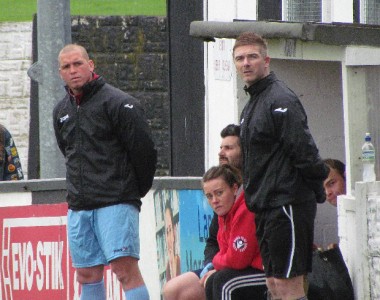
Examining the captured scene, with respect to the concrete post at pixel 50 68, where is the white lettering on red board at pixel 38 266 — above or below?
below

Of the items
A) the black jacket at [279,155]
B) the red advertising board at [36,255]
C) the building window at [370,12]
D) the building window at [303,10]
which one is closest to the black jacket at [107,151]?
the black jacket at [279,155]

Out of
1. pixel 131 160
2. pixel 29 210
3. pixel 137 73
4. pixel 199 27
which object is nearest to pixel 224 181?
pixel 131 160

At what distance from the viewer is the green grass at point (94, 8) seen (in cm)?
2391

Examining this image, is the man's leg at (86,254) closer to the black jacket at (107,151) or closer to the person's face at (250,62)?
the black jacket at (107,151)

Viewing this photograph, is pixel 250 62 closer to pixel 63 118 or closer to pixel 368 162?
pixel 368 162

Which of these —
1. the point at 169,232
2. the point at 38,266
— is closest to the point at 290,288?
the point at 169,232

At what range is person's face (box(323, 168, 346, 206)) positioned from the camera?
8.44 m

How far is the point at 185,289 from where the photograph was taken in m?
7.79

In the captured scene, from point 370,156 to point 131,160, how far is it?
152 centimetres

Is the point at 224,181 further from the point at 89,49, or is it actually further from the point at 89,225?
the point at 89,49

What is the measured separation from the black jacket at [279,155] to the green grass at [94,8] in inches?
648

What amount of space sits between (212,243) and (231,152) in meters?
0.63

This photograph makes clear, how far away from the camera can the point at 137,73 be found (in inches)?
747

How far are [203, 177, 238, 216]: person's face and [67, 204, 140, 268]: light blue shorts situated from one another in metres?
0.51
